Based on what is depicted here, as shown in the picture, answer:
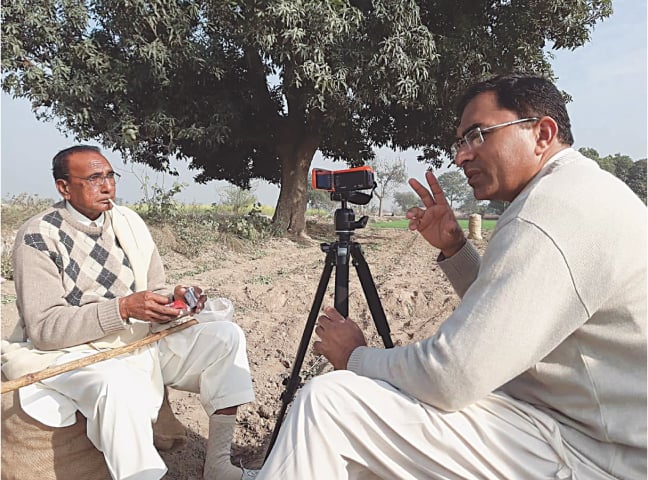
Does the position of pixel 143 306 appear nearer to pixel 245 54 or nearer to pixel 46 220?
pixel 46 220

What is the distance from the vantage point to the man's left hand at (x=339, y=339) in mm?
1508

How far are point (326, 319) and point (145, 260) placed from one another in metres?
1.19

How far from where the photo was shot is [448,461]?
123 centimetres

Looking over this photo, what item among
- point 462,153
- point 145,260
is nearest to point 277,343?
point 145,260

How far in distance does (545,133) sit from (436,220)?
54 centimetres

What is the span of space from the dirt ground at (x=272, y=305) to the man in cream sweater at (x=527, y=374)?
1.43 m

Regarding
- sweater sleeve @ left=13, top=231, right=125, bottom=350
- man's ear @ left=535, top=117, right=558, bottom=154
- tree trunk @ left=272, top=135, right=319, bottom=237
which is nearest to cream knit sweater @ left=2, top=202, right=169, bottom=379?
sweater sleeve @ left=13, top=231, right=125, bottom=350

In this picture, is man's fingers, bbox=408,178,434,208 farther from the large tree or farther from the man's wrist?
the large tree

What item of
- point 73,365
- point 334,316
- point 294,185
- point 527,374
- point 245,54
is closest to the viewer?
point 527,374

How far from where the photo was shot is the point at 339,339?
5.00 ft

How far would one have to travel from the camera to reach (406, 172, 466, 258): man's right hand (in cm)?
187

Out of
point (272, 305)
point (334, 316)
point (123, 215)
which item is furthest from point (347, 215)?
point (272, 305)

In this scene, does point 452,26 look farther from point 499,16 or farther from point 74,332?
point 74,332

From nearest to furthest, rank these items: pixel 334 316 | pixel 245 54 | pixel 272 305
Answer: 1. pixel 334 316
2. pixel 272 305
3. pixel 245 54
